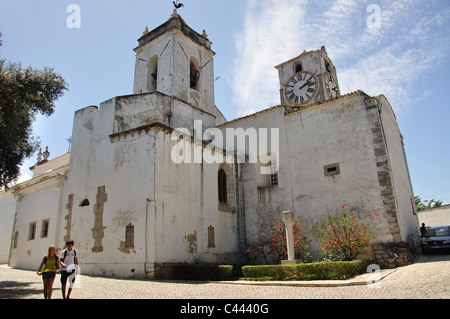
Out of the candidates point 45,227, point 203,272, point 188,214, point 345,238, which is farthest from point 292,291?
point 45,227

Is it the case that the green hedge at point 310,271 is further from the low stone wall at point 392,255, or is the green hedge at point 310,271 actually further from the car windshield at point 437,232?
the car windshield at point 437,232

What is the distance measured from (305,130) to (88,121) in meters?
11.3

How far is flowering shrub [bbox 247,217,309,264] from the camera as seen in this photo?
→ 14.9 meters

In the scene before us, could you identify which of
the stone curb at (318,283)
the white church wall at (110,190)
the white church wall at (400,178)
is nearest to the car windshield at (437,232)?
the white church wall at (400,178)

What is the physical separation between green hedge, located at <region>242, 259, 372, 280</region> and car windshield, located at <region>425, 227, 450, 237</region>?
6.31 m

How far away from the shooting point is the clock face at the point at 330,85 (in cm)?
2795

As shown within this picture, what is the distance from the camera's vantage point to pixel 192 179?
1568 cm

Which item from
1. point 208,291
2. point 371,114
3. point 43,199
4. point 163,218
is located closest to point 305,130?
point 371,114

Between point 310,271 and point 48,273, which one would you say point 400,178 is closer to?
point 310,271

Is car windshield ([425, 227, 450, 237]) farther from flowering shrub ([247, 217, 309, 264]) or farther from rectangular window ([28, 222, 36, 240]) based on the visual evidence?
rectangular window ([28, 222, 36, 240])

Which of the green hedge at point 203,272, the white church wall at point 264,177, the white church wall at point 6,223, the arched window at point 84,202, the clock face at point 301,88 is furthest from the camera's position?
the clock face at point 301,88

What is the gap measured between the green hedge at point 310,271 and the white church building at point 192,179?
3112 millimetres

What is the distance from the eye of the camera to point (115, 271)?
13.5 metres

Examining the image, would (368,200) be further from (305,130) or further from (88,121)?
(88,121)
